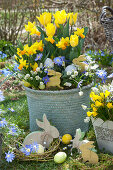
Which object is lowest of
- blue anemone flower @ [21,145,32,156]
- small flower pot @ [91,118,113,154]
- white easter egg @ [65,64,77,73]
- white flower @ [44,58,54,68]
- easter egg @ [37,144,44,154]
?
easter egg @ [37,144,44,154]

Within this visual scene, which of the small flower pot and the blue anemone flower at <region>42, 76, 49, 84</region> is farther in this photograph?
the blue anemone flower at <region>42, 76, 49, 84</region>

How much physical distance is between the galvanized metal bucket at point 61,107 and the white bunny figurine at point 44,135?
130mm

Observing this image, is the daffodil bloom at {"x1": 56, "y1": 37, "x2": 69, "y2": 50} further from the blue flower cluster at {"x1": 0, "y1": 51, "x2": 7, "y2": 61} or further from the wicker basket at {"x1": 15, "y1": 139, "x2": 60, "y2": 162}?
the blue flower cluster at {"x1": 0, "y1": 51, "x2": 7, "y2": 61}

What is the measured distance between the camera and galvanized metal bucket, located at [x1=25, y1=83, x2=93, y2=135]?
6.45ft

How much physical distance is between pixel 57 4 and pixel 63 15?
2.85m

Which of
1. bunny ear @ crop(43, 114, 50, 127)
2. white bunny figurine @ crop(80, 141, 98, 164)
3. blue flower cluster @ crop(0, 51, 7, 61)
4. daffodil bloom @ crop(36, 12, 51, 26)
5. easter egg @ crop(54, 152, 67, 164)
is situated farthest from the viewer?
blue flower cluster @ crop(0, 51, 7, 61)

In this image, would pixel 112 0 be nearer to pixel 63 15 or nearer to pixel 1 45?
pixel 1 45

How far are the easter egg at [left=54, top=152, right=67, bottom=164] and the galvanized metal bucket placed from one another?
28 centimetres

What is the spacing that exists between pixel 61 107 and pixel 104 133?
1.28 ft

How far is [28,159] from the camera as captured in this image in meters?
1.78

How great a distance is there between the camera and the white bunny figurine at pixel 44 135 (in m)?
1.89

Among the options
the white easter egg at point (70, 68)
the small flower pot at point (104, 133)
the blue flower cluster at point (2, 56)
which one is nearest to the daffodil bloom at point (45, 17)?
the white easter egg at point (70, 68)

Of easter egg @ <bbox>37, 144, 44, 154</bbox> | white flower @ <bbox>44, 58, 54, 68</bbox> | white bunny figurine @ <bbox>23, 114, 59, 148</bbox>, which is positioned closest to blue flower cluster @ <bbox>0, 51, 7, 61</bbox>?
white flower @ <bbox>44, 58, 54, 68</bbox>

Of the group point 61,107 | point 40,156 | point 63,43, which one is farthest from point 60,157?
point 63,43
